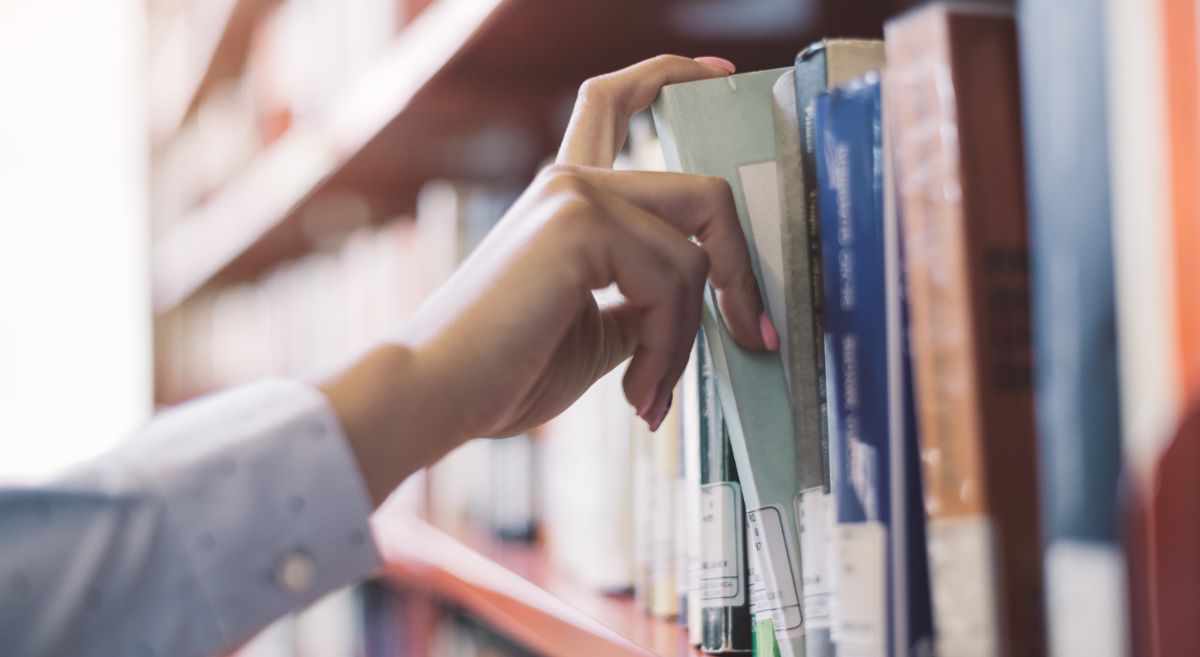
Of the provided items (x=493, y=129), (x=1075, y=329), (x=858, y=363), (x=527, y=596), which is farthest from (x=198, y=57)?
(x=1075, y=329)

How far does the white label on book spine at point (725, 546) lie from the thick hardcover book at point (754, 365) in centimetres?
2

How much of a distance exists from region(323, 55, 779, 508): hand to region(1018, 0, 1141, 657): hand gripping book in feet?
0.62

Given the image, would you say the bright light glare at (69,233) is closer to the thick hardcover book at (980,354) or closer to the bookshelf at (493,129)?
the bookshelf at (493,129)

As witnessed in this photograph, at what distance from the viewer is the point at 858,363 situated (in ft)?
1.47

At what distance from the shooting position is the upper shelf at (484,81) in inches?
28.9

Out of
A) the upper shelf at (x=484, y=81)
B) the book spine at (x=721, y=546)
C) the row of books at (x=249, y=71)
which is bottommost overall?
the book spine at (x=721, y=546)

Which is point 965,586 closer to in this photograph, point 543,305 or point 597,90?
point 543,305

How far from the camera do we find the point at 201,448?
523mm

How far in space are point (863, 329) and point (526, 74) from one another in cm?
57

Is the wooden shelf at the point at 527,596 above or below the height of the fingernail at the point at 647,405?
below

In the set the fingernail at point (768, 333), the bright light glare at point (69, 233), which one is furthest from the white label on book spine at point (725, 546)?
the bright light glare at point (69, 233)

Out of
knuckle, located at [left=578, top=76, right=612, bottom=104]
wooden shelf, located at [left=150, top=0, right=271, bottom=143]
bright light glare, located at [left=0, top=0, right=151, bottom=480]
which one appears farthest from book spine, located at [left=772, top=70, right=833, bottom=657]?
bright light glare, located at [left=0, top=0, right=151, bottom=480]

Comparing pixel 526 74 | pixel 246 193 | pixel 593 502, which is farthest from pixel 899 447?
pixel 246 193

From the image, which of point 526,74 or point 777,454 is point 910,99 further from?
point 526,74
